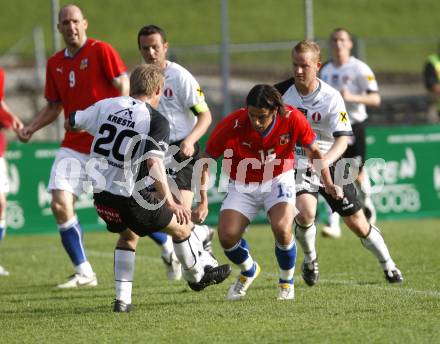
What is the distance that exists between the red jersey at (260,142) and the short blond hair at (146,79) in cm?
67

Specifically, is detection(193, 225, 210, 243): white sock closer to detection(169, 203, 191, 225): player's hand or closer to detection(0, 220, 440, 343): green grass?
detection(0, 220, 440, 343): green grass

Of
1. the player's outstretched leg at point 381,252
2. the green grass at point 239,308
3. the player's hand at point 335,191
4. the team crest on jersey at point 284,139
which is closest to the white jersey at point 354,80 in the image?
the green grass at point 239,308

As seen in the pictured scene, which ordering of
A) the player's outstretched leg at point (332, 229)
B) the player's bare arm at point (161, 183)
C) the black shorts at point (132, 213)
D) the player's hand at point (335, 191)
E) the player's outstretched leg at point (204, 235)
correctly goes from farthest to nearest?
the player's outstretched leg at point (332, 229)
the player's outstretched leg at point (204, 235)
the player's hand at point (335, 191)
the black shorts at point (132, 213)
the player's bare arm at point (161, 183)

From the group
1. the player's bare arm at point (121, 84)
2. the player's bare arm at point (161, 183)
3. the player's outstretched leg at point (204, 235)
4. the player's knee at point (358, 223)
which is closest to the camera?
the player's bare arm at point (161, 183)

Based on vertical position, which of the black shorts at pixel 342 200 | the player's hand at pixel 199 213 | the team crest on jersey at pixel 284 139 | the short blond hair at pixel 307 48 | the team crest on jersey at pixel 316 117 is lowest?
the black shorts at pixel 342 200

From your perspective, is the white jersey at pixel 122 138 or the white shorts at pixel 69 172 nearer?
the white jersey at pixel 122 138

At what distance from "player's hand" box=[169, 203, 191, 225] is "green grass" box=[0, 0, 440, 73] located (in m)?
30.8

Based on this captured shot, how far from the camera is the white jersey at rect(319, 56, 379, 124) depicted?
12.2 meters

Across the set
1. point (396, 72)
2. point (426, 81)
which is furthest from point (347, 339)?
point (396, 72)

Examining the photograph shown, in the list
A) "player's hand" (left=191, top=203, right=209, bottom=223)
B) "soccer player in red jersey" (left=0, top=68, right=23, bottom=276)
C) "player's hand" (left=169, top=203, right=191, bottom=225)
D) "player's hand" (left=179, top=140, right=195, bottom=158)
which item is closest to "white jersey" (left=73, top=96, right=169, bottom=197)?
"player's hand" (left=169, top=203, right=191, bottom=225)

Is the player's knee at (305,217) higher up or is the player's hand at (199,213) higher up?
the player's hand at (199,213)

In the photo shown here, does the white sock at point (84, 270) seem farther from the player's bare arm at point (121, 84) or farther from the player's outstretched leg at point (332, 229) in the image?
the player's outstretched leg at point (332, 229)

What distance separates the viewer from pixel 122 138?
699 cm

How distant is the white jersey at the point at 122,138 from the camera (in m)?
6.96
